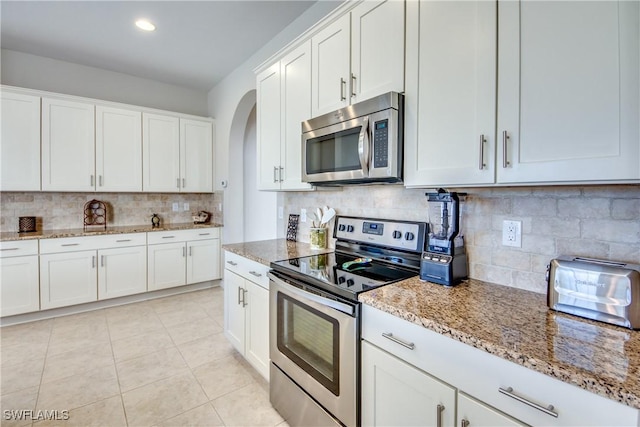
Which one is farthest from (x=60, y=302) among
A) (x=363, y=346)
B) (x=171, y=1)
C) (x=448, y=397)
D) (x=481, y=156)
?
(x=481, y=156)

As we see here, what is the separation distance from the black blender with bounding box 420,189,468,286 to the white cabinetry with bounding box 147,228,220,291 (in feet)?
11.0

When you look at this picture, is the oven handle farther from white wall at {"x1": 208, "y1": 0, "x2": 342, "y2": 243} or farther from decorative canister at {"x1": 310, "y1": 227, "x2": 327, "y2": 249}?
white wall at {"x1": 208, "y1": 0, "x2": 342, "y2": 243}

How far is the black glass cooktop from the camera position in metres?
1.39

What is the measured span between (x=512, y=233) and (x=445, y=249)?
0.30 metres

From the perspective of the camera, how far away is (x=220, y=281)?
4.37 m

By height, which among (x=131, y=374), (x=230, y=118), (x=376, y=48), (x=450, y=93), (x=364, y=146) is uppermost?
(x=230, y=118)

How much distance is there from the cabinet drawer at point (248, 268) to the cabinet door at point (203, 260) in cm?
186

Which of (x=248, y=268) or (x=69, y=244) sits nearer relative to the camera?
(x=248, y=268)

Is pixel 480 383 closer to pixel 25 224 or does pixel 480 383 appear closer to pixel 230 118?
pixel 230 118

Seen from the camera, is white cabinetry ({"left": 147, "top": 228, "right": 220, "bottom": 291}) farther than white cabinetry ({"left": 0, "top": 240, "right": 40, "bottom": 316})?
Yes

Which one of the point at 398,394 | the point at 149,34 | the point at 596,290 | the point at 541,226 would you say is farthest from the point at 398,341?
the point at 149,34

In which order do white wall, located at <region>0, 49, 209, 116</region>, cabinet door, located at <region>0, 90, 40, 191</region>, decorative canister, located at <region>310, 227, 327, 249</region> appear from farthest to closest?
white wall, located at <region>0, 49, 209, 116</region>, cabinet door, located at <region>0, 90, 40, 191</region>, decorative canister, located at <region>310, 227, 327, 249</region>

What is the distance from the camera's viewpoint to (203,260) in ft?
13.6

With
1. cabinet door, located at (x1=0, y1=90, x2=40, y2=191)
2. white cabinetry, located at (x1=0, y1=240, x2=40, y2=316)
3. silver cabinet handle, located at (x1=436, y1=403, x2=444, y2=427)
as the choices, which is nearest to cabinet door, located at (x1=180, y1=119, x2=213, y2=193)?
cabinet door, located at (x1=0, y1=90, x2=40, y2=191)
